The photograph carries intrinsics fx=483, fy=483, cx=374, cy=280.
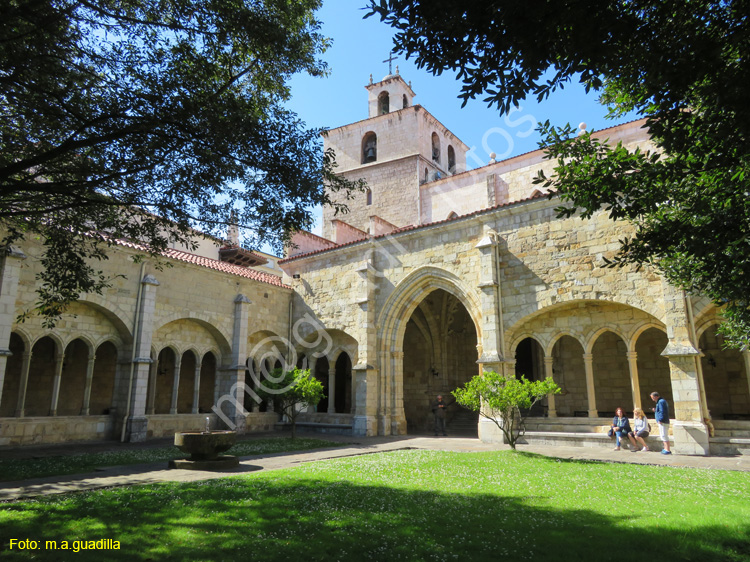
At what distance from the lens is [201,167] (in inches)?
256

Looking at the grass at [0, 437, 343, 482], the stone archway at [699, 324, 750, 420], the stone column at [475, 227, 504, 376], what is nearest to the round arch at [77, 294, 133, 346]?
the grass at [0, 437, 343, 482]

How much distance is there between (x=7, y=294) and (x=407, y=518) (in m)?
11.2

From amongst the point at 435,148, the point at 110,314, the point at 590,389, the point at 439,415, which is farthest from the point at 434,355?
the point at 435,148

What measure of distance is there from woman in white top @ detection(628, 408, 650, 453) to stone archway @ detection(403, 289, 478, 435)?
7542 millimetres

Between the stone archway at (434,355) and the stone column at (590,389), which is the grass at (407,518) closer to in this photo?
the stone column at (590,389)

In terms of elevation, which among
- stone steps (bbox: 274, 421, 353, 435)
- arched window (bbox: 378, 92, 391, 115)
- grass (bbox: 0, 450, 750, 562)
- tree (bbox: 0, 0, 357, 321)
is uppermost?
arched window (bbox: 378, 92, 391, 115)

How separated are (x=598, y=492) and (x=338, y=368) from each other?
1546 cm

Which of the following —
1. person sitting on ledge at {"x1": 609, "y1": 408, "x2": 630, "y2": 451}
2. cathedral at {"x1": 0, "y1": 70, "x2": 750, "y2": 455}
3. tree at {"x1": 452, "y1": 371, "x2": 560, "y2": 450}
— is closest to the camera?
tree at {"x1": 452, "y1": 371, "x2": 560, "y2": 450}

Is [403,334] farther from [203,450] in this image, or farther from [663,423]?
[203,450]

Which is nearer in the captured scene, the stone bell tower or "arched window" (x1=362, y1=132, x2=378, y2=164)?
the stone bell tower

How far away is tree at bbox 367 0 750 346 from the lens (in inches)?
137

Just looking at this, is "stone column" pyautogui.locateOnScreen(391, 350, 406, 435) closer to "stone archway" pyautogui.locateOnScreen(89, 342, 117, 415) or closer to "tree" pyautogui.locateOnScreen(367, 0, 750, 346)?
"stone archway" pyautogui.locateOnScreen(89, 342, 117, 415)

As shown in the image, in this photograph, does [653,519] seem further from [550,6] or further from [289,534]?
[550,6]

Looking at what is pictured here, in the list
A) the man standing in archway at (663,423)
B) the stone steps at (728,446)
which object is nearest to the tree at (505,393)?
the man standing in archway at (663,423)
